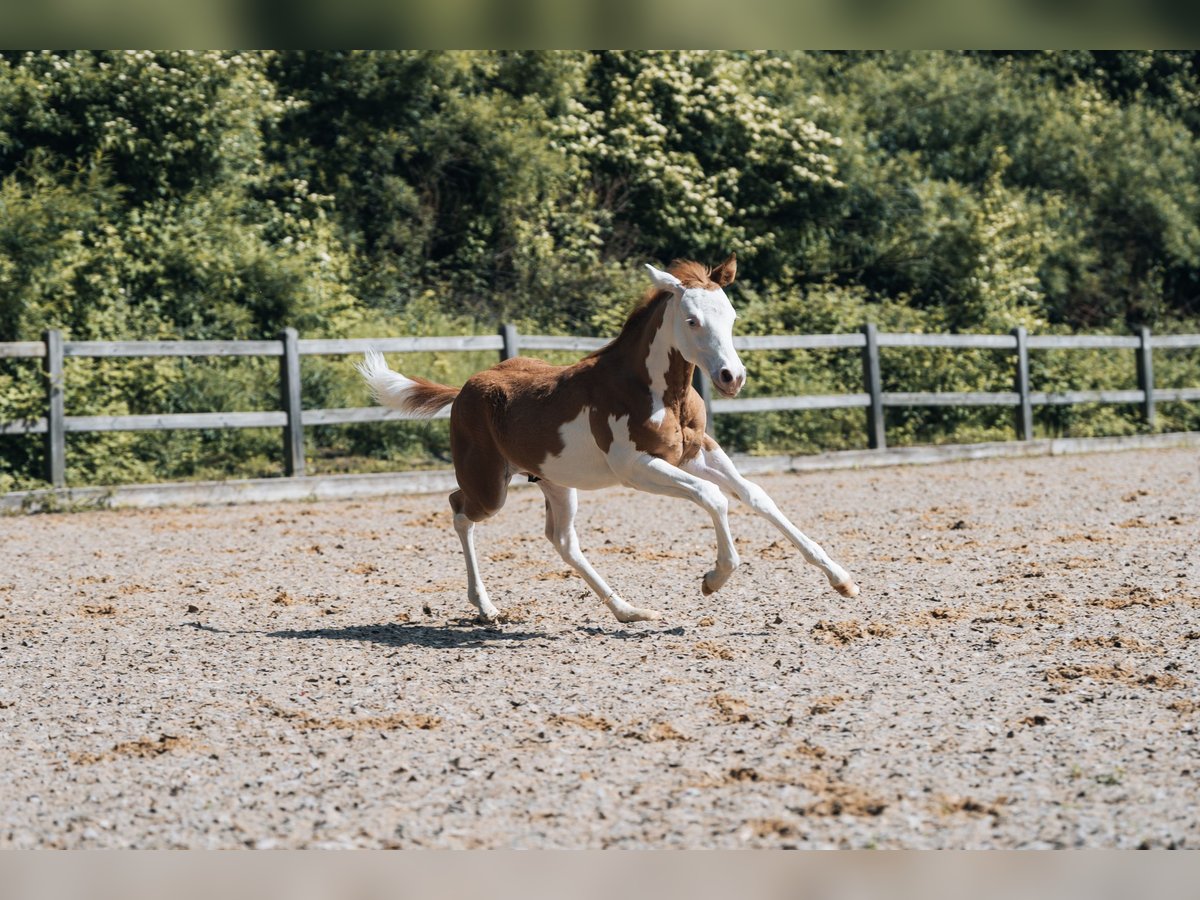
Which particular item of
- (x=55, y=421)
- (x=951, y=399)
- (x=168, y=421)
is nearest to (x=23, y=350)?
(x=55, y=421)

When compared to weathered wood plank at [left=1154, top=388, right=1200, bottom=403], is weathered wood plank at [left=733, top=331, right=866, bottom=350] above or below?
above

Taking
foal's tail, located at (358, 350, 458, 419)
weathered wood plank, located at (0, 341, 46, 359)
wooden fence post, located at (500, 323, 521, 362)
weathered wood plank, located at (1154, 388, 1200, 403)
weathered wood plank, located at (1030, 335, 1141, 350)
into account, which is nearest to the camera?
foal's tail, located at (358, 350, 458, 419)

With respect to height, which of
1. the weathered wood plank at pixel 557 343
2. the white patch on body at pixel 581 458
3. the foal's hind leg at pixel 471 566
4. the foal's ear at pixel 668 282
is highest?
the weathered wood plank at pixel 557 343

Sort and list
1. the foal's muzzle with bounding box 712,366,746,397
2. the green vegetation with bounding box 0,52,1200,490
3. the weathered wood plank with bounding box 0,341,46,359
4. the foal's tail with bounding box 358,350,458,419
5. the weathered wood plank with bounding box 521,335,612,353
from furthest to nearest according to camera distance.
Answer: the green vegetation with bounding box 0,52,1200,490 → the weathered wood plank with bounding box 521,335,612,353 → the weathered wood plank with bounding box 0,341,46,359 → the foal's tail with bounding box 358,350,458,419 → the foal's muzzle with bounding box 712,366,746,397

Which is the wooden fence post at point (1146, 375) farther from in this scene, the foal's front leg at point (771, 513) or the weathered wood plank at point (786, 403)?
the foal's front leg at point (771, 513)

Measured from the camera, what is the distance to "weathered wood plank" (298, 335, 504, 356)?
13.6 metres

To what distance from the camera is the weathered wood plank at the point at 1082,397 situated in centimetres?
1797

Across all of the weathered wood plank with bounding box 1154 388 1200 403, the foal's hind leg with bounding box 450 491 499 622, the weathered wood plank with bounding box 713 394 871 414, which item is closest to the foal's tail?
the foal's hind leg with bounding box 450 491 499 622

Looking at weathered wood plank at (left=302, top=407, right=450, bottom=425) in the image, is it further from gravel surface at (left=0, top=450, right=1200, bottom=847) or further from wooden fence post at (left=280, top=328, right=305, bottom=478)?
gravel surface at (left=0, top=450, right=1200, bottom=847)

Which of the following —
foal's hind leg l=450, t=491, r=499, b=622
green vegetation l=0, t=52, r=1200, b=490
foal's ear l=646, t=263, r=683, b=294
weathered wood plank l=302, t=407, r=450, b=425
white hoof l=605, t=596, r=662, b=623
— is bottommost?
white hoof l=605, t=596, r=662, b=623

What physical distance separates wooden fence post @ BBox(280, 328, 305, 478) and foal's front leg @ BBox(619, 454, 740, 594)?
8.03 metres

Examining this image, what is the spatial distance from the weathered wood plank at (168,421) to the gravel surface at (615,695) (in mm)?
3415

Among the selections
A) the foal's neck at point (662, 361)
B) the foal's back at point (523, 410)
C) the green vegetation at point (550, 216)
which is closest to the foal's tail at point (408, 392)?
the foal's back at point (523, 410)

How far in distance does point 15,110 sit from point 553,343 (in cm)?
843
